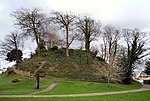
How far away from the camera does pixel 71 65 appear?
67.4 m

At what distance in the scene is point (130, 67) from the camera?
65438mm

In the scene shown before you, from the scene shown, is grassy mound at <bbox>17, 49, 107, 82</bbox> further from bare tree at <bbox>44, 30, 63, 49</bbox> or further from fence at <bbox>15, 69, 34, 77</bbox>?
bare tree at <bbox>44, 30, 63, 49</bbox>

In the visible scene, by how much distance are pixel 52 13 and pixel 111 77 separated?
75.3 feet

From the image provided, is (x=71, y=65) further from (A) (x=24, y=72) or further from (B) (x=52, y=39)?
(B) (x=52, y=39)

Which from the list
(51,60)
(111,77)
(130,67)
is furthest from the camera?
(51,60)

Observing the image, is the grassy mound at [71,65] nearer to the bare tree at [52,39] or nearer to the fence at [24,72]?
the fence at [24,72]

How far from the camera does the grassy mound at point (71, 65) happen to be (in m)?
61.8

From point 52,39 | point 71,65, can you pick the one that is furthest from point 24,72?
point 52,39

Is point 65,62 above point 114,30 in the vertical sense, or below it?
below

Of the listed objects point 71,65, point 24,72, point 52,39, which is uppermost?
point 52,39

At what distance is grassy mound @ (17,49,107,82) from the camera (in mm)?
61844

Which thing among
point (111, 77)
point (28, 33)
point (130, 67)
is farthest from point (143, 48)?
point (28, 33)

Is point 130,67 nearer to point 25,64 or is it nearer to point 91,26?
point 91,26

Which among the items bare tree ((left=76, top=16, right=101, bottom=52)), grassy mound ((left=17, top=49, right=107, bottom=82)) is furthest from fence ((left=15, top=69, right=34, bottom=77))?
bare tree ((left=76, top=16, right=101, bottom=52))
